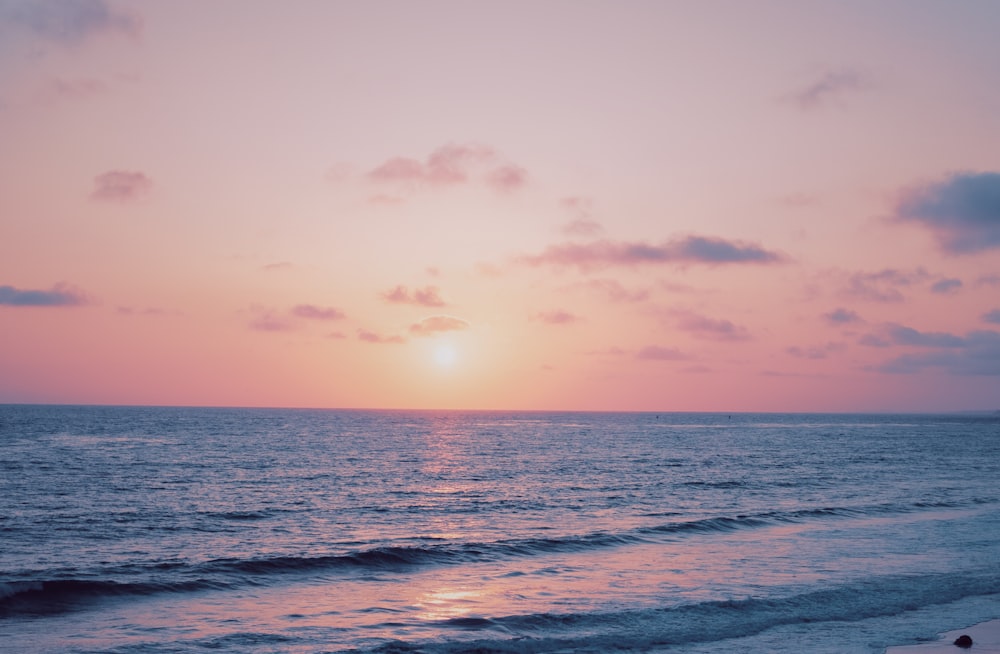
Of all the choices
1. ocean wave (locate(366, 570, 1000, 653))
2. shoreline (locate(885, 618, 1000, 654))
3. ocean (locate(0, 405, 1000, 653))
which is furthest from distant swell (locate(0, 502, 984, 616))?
shoreline (locate(885, 618, 1000, 654))

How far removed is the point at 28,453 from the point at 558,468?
56193 millimetres

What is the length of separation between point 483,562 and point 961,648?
17.3 m

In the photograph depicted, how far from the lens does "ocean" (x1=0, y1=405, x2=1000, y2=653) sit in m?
22.2

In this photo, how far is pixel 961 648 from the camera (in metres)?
20.7

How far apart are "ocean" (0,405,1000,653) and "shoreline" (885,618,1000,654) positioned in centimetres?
53

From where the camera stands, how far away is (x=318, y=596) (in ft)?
86.5

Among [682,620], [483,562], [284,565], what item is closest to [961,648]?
[682,620]

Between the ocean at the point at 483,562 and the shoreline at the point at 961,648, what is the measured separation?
0.53 meters

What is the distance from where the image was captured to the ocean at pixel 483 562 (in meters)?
22.2

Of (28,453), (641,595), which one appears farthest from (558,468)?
(28,453)

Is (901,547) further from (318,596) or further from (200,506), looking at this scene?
(200,506)

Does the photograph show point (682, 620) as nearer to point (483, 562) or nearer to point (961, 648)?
point (961, 648)

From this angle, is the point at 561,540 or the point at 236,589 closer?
the point at 236,589

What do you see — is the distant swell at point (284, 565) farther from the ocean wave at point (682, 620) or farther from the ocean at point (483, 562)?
the ocean wave at point (682, 620)
